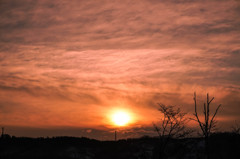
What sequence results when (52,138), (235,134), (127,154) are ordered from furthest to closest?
(52,138) → (127,154) → (235,134)

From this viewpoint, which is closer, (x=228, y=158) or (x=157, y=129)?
(x=228, y=158)

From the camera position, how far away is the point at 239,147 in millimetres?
53125

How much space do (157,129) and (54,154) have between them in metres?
22.0

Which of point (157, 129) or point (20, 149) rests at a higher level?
point (157, 129)

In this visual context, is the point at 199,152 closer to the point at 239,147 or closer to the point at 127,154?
the point at 239,147

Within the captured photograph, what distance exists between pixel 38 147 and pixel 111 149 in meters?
15.9

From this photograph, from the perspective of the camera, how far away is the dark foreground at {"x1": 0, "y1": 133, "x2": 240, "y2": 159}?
5516cm

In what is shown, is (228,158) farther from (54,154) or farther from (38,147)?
(38,147)

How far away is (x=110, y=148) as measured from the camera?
63188mm

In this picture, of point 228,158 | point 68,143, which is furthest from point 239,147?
point 68,143

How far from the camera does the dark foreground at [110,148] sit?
5516 centimetres

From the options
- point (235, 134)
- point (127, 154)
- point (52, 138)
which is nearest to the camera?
point (235, 134)

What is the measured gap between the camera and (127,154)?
60500 mm

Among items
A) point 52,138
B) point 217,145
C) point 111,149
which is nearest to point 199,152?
point 217,145
